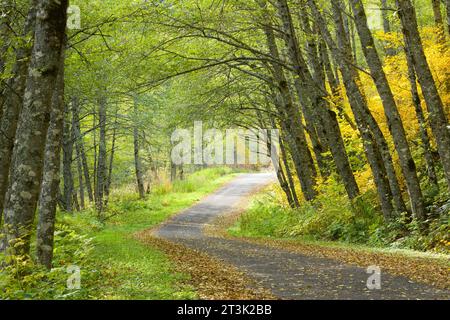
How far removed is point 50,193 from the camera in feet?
26.0

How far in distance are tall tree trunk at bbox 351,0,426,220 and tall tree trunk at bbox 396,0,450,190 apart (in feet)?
3.46

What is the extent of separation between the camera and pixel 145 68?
1431 cm

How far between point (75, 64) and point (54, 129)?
767 centimetres

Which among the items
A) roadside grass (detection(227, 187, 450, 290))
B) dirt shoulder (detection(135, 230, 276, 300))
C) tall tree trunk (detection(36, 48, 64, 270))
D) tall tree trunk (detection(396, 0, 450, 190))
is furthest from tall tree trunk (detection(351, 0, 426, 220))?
tall tree trunk (detection(36, 48, 64, 270))

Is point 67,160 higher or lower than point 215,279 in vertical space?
higher

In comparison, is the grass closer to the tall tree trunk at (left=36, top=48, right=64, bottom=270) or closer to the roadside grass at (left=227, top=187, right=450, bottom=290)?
the tall tree trunk at (left=36, top=48, right=64, bottom=270)

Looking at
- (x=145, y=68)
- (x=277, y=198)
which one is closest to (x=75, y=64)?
(x=145, y=68)

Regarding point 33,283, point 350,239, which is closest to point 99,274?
point 33,283

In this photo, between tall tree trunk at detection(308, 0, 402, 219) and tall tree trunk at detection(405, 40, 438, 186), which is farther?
tall tree trunk at detection(405, 40, 438, 186)

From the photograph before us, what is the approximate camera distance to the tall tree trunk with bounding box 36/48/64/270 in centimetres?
773

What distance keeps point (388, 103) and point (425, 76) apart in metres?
1.32

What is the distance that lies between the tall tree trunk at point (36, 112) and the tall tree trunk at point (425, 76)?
735cm

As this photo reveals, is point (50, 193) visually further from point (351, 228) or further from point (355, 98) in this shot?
point (351, 228)

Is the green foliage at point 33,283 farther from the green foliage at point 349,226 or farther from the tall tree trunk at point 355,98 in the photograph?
the tall tree trunk at point 355,98
